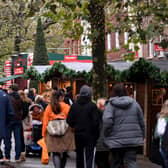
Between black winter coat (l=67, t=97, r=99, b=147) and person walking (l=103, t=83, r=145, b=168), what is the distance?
42cm

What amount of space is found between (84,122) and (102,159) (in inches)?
38.7

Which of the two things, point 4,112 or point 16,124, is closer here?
point 4,112

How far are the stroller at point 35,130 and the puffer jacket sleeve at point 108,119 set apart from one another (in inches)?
166

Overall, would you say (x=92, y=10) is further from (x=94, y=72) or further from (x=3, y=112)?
(x=3, y=112)

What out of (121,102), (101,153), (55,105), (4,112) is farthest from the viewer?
(4,112)

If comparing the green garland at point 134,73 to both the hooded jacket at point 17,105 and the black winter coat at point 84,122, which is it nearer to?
the hooded jacket at point 17,105

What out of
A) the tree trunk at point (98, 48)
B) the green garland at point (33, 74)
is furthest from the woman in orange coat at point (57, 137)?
the green garland at point (33, 74)

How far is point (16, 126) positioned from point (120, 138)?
4049mm

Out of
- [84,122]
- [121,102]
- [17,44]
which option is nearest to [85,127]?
[84,122]

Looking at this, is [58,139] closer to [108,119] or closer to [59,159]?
[59,159]

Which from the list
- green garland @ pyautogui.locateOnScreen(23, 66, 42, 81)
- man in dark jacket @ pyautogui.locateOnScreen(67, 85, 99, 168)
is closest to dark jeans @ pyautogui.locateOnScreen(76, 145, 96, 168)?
man in dark jacket @ pyautogui.locateOnScreen(67, 85, 99, 168)

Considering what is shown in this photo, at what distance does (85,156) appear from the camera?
9969 millimetres

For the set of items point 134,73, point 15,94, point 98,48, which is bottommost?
point 15,94

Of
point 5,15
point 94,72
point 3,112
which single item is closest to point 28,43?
point 5,15
